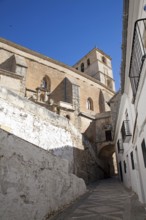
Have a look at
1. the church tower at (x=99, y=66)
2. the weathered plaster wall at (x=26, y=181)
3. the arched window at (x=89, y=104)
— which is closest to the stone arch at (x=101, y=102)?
the arched window at (x=89, y=104)

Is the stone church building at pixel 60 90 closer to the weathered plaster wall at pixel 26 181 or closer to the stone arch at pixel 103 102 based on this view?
the stone arch at pixel 103 102

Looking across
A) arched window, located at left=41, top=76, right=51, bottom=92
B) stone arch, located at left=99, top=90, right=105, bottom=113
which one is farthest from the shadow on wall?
stone arch, located at left=99, top=90, right=105, bottom=113

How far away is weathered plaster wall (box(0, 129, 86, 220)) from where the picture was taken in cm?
319

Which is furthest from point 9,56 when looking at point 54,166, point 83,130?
point 54,166

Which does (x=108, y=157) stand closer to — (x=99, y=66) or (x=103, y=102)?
(x=103, y=102)

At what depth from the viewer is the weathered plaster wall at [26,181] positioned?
319 cm

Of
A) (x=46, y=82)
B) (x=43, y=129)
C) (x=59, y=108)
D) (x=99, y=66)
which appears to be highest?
(x=99, y=66)

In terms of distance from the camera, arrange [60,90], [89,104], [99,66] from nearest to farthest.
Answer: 1. [60,90]
2. [89,104]
3. [99,66]

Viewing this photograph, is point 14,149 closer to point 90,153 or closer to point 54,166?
point 54,166

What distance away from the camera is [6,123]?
8484 mm

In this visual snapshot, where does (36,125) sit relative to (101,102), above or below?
below

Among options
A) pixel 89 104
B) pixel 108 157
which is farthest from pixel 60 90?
pixel 108 157

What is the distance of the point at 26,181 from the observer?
12.1 ft

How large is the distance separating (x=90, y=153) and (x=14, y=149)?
513 inches
